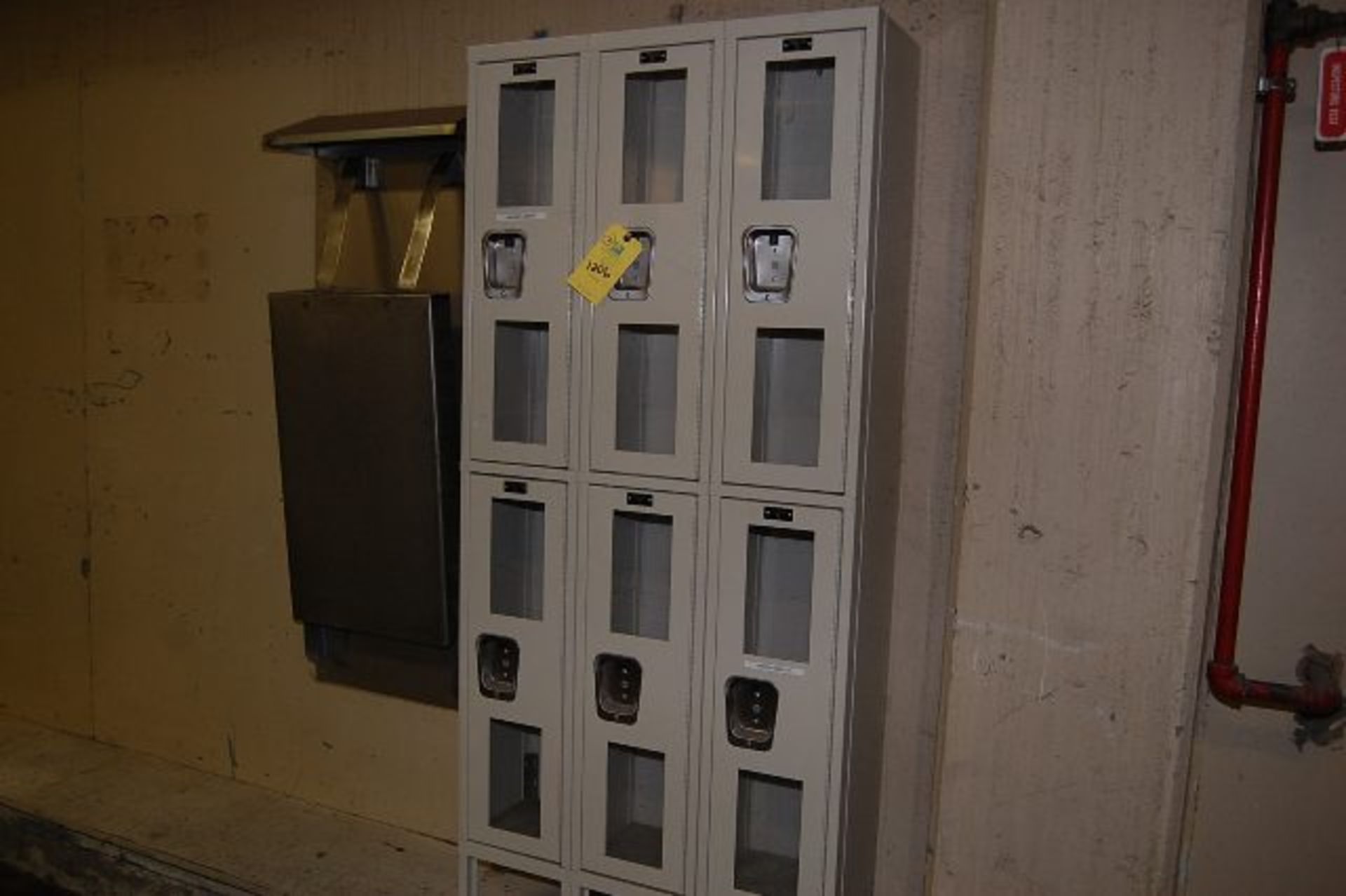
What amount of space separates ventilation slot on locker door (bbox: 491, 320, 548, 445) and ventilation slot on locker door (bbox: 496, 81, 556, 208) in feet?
0.86

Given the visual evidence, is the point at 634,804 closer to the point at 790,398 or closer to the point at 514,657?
the point at 514,657

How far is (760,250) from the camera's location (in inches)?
67.0

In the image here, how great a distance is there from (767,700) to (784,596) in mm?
223

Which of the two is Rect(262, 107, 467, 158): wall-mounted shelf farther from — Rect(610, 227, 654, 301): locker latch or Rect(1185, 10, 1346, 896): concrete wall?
Rect(1185, 10, 1346, 896): concrete wall

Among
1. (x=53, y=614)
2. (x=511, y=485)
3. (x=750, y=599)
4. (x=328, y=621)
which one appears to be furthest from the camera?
(x=53, y=614)

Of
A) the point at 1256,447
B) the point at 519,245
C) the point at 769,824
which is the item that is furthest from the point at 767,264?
the point at 769,824

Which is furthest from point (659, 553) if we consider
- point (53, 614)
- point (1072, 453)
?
point (53, 614)

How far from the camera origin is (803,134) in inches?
73.5

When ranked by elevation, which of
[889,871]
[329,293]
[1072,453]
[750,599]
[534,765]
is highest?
[329,293]

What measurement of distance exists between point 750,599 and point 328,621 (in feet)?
3.84

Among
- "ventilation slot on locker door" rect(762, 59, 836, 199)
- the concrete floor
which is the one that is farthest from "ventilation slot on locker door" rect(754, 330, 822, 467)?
the concrete floor

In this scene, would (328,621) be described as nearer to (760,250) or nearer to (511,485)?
(511,485)

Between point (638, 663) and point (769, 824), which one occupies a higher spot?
point (638, 663)

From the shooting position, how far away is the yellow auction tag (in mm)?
1767
